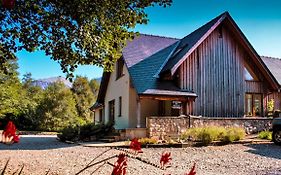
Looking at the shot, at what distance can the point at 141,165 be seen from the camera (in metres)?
8.38

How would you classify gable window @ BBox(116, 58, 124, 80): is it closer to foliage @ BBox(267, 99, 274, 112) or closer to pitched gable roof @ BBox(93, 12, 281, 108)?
pitched gable roof @ BBox(93, 12, 281, 108)

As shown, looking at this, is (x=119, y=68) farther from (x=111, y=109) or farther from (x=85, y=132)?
(x=85, y=132)

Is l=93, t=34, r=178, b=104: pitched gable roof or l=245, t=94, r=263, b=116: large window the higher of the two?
l=93, t=34, r=178, b=104: pitched gable roof

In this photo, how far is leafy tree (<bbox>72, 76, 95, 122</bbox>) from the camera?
123 feet

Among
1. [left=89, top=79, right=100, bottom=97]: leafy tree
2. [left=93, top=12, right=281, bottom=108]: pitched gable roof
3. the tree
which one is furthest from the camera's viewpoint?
[left=89, top=79, right=100, bottom=97]: leafy tree

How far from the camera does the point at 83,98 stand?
38188 millimetres

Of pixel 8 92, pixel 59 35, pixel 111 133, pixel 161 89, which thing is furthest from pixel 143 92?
pixel 8 92

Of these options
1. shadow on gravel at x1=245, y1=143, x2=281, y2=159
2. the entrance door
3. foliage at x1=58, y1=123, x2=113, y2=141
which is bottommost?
shadow on gravel at x1=245, y1=143, x2=281, y2=159

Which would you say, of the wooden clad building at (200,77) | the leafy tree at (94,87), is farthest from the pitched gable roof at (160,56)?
the leafy tree at (94,87)

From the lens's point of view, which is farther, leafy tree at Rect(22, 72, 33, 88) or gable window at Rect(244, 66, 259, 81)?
leafy tree at Rect(22, 72, 33, 88)

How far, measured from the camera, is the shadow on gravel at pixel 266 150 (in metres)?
10.7

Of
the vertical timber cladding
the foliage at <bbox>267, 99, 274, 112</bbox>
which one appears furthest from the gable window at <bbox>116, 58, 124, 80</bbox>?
the foliage at <bbox>267, 99, 274, 112</bbox>

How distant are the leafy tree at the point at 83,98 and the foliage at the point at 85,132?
1970cm

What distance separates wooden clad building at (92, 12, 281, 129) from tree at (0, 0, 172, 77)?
934 centimetres
